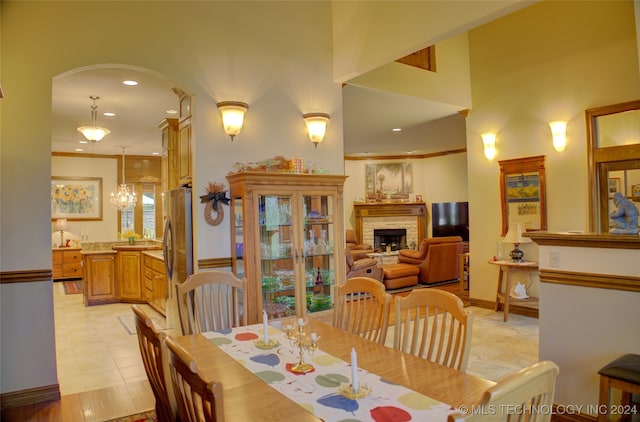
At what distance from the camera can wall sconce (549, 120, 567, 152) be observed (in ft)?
16.3

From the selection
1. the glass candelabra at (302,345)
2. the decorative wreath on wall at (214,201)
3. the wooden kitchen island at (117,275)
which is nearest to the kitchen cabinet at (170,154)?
the wooden kitchen island at (117,275)

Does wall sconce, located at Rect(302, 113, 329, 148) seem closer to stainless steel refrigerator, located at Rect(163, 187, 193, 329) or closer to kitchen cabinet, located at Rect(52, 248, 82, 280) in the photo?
stainless steel refrigerator, located at Rect(163, 187, 193, 329)

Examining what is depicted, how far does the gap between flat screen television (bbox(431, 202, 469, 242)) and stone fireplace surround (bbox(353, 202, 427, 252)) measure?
1.22 feet

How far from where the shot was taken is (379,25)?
390cm

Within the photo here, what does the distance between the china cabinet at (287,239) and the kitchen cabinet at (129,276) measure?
3.61 m

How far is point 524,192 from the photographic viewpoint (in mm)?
5383

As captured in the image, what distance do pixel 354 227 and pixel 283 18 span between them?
292 inches

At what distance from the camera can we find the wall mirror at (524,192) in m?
5.20

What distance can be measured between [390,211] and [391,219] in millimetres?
243

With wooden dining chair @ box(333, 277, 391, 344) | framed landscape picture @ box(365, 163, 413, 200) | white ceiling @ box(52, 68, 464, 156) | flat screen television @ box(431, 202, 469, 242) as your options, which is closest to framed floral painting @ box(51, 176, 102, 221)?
white ceiling @ box(52, 68, 464, 156)

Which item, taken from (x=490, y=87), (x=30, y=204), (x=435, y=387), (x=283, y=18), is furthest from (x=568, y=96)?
(x=30, y=204)

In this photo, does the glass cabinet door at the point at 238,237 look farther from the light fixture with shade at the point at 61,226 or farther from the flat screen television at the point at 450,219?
the flat screen television at the point at 450,219

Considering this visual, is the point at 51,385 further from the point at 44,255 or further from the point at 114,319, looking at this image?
the point at 114,319

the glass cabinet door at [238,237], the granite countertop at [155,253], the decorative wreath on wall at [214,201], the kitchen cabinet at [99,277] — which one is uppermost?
the decorative wreath on wall at [214,201]
